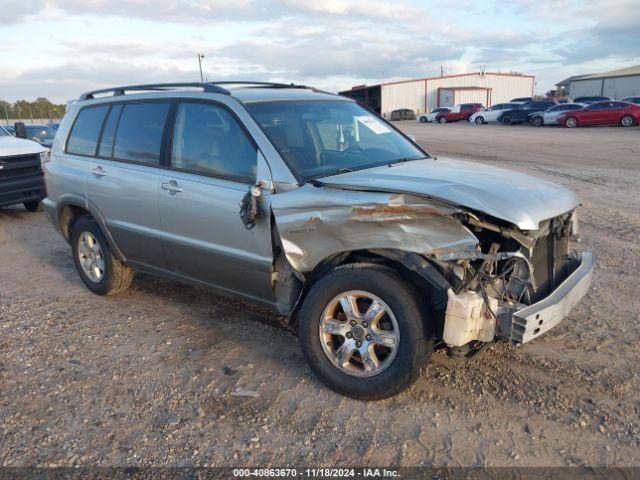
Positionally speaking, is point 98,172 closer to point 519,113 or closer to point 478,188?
point 478,188

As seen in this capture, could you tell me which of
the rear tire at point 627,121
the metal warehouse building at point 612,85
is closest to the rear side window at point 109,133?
the rear tire at point 627,121

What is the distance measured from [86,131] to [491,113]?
124 ft

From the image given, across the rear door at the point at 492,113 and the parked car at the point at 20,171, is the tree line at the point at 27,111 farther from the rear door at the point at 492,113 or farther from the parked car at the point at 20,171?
the parked car at the point at 20,171

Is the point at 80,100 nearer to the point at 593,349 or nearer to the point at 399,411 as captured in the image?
the point at 399,411

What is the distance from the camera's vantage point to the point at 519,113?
36.2 m

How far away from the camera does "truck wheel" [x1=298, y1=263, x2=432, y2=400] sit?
3.24 m

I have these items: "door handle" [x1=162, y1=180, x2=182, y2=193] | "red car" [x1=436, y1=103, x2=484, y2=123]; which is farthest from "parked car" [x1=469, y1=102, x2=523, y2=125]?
"door handle" [x1=162, y1=180, x2=182, y2=193]

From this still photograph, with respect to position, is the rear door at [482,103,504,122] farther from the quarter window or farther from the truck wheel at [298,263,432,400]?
the truck wheel at [298,263,432,400]

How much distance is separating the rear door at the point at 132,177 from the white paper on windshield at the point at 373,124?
1.62 meters

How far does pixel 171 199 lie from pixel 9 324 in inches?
77.6

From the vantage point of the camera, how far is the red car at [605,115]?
95.1ft

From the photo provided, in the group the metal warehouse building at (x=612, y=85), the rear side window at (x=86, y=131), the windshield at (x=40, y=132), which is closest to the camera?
the rear side window at (x=86, y=131)

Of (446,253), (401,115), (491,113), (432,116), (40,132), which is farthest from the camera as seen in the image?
(401,115)

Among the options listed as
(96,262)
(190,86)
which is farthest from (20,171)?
(190,86)
